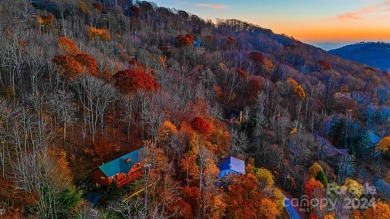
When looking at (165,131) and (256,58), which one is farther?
(256,58)

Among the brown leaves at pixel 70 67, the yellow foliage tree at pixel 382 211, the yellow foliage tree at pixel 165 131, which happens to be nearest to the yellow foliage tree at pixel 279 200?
the yellow foliage tree at pixel 382 211

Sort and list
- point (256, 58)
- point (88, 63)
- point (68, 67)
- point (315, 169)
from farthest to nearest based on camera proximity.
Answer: point (256, 58) → point (88, 63) → point (315, 169) → point (68, 67)

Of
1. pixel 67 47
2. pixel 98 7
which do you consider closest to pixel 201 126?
pixel 67 47

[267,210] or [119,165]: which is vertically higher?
[119,165]

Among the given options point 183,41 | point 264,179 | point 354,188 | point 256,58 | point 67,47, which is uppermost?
point 183,41

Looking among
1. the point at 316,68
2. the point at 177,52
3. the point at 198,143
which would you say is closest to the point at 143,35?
the point at 177,52

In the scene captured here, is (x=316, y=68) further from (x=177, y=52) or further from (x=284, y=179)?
(x=284, y=179)

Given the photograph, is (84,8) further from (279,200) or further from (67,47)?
(279,200)

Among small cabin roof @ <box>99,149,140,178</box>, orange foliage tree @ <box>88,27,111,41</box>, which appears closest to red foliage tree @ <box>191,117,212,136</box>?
small cabin roof @ <box>99,149,140,178</box>

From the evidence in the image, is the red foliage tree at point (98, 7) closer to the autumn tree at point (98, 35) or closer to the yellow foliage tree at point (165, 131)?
the autumn tree at point (98, 35)
